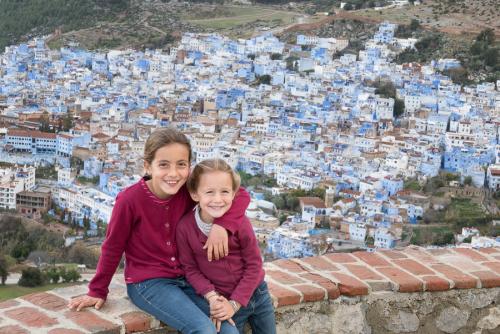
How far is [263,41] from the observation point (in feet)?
119

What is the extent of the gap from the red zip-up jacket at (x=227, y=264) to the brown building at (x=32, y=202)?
16847 millimetres

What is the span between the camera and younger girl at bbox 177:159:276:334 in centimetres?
193

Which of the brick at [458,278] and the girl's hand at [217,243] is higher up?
the girl's hand at [217,243]

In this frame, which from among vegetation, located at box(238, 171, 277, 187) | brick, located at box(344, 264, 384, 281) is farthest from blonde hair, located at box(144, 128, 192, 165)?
vegetation, located at box(238, 171, 277, 187)

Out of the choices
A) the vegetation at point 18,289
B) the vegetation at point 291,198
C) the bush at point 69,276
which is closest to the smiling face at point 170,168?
the vegetation at point 18,289

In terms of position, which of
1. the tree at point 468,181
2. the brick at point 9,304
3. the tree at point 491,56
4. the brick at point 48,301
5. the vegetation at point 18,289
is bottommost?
the vegetation at point 18,289

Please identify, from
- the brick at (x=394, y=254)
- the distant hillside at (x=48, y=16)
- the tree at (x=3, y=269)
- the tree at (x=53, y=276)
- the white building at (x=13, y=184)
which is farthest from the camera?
the distant hillside at (x=48, y=16)

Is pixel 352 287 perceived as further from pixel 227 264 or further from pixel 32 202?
pixel 32 202

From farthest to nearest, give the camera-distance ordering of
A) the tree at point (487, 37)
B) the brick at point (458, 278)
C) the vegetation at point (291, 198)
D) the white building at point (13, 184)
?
the tree at point (487, 37) < the white building at point (13, 184) < the vegetation at point (291, 198) < the brick at point (458, 278)

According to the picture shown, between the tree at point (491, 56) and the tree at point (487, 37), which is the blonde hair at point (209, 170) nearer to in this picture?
the tree at point (491, 56)

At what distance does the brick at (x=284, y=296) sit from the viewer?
2174mm

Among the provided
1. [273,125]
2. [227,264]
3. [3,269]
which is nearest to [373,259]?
[227,264]

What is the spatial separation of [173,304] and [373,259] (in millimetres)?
909

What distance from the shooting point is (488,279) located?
2.46 metres
